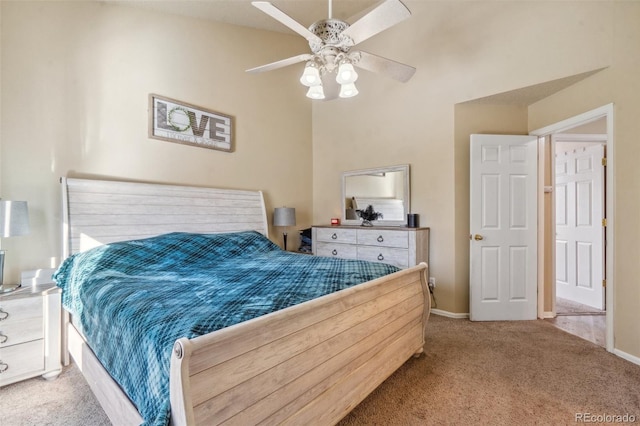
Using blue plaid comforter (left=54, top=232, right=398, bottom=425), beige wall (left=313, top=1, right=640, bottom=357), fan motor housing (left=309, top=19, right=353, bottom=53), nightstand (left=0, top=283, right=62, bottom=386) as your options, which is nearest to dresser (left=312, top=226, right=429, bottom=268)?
beige wall (left=313, top=1, right=640, bottom=357)

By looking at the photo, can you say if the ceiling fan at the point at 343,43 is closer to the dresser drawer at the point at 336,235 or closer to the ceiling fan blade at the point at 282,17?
the ceiling fan blade at the point at 282,17

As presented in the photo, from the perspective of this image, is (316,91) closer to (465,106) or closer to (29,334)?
(465,106)

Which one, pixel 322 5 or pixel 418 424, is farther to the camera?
pixel 322 5

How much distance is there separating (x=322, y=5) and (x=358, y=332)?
3.90 m

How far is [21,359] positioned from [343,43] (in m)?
3.06

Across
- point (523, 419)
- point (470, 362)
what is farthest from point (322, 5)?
point (523, 419)

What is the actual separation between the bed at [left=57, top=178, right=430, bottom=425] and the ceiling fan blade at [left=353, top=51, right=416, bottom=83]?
1.57 metres

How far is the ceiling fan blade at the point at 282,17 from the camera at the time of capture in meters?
1.72

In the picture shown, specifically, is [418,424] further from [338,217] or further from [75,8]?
[75,8]

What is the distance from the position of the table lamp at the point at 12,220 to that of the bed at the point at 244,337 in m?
0.32

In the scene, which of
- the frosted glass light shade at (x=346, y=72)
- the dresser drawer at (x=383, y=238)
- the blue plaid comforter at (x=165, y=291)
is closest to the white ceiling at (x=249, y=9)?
the frosted glass light shade at (x=346, y=72)

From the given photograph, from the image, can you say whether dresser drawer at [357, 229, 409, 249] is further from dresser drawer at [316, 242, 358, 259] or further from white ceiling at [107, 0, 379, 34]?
white ceiling at [107, 0, 379, 34]

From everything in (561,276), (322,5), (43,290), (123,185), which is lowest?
(561,276)

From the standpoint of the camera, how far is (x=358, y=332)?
5.32 ft
